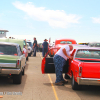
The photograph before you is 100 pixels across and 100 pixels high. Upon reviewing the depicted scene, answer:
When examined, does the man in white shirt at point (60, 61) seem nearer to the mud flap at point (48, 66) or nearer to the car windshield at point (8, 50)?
the mud flap at point (48, 66)

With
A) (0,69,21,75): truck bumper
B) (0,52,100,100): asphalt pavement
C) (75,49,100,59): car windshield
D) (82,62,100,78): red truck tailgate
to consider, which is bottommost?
(0,52,100,100): asphalt pavement

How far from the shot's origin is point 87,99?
621cm

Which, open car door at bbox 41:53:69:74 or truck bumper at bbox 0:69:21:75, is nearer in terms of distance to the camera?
truck bumper at bbox 0:69:21:75

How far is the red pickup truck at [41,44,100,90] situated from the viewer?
6.43 metres

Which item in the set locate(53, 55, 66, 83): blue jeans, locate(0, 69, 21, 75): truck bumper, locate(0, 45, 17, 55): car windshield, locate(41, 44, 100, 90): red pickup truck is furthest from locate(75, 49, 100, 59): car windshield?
locate(0, 45, 17, 55): car windshield

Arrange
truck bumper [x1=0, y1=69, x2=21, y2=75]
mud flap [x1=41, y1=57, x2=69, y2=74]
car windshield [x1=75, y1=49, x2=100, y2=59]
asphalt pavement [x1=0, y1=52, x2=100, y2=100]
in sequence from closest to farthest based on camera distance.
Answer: asphalt pavement [x1=0, y1=52, x2=100, y2=100] → truck bumper [x1=0, y1=69, x2=21, y2=75] → car windshield [x1=75, y1=49, x2=100, y2=59] → mud flap [x1=41, y1=57, x2=69, y2=74]

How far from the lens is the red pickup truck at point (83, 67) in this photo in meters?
6.43

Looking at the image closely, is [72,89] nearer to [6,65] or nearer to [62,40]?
[6,65]

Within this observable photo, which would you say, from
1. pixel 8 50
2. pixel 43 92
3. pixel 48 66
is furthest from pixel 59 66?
pixel 8 50

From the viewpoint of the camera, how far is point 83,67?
21.1 ft

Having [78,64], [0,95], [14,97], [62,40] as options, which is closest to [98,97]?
[78,64]

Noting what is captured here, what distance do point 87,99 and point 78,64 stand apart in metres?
1.07

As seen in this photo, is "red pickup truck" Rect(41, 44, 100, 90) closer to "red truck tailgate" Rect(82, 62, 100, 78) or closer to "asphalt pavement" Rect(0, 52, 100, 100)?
"red truck tailgate" Rect(82, 62, 100, 78)

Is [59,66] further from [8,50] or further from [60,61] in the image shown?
[8,50]
